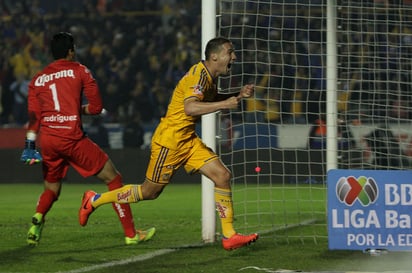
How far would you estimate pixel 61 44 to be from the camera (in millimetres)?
10023

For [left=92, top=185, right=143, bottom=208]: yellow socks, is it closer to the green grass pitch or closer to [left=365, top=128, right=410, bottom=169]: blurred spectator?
the green grass pitch

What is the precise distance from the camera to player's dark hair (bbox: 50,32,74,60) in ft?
32.7

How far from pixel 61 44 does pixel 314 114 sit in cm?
544

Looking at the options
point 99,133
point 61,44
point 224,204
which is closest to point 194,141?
point 224,204

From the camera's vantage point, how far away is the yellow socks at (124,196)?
31.1ft

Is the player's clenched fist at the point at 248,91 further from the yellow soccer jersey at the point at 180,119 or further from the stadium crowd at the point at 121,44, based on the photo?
the stadium crowd at the point at 121,44

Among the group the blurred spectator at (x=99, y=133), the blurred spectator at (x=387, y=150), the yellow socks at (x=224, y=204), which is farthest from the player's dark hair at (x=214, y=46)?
the blurred spectator at (x=99, y=133)

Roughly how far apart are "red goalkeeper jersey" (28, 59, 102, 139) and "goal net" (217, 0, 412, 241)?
1.64 metres

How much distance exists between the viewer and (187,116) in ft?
29.9

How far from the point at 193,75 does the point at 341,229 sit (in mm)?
1829

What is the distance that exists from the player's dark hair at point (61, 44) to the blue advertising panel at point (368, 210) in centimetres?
270

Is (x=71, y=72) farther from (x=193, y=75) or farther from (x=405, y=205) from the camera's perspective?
(x=405, y=205)

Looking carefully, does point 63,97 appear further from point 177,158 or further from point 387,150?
point 387,150

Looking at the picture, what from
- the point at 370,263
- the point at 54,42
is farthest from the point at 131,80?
the point at 370,263
